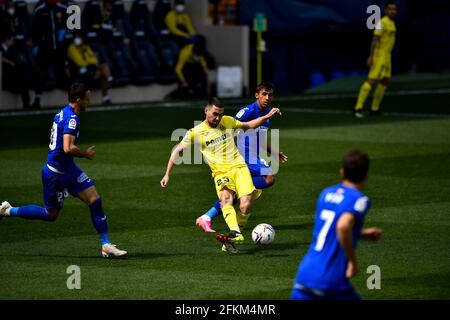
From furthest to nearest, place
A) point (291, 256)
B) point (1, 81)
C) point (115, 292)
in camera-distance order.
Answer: point (1, 81) < point (291, 256) < point (115, 292)

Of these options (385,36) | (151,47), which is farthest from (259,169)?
(151,47)

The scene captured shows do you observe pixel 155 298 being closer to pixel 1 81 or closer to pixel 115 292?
pixel 115 292

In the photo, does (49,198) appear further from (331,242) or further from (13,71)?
(13,71)

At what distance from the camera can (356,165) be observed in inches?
364

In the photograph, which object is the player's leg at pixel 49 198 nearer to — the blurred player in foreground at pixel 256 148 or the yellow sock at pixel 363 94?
the blurred player in foreground at pixel 256 148

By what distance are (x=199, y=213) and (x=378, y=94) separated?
12.6 metres

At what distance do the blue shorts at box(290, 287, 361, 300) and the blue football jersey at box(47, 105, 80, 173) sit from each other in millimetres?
5373

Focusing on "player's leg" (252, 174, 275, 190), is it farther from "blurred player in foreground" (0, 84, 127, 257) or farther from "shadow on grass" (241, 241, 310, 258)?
"blurred player in foreground" (0, 84, 127, 257)

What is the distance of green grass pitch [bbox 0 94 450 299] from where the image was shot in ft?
42.3

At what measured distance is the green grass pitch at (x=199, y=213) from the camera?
42.3 ft

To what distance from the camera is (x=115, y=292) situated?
40.7ft

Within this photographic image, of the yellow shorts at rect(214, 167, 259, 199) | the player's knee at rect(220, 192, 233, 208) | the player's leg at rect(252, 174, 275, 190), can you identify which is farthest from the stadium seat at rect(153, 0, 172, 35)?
the player's knee at rect(220, 192, 233, 208)
